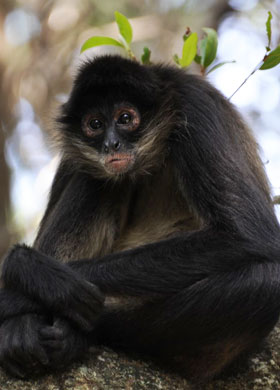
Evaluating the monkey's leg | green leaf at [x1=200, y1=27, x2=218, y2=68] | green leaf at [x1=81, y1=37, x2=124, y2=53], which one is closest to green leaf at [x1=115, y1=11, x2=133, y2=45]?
green leaf at [x1=81, y1=37, x2=124, y2=53]

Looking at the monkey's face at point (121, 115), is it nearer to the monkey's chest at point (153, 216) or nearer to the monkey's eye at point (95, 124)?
the monkey's eye at point (95, 124)

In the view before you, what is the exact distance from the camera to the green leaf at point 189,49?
5.63 metres

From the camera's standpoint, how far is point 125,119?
5457mm

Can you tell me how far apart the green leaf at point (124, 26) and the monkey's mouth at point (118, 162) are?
130 centimetres

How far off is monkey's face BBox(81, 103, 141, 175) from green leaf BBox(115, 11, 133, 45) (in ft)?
2.75

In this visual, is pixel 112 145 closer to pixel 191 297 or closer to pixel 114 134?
pixel 114 134

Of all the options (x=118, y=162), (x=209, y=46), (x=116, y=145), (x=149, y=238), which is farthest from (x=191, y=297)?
(x=209, y=46)

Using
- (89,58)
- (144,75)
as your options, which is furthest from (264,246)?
(89,58)

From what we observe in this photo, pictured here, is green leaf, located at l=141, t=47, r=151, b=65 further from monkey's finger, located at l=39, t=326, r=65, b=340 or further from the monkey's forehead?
monkey's finger, located at l=39, t=326, r=65, b=340

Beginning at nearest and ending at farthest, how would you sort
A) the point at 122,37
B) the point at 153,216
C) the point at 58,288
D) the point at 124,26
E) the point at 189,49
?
the point at 58,288
the point at 153,216
the point at 189,49
the point at 124,26
the point at 122,37

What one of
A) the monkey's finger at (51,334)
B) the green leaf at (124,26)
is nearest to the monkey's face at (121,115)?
the green leaf at (124,26)

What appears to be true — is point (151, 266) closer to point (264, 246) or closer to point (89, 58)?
point (264, 246)

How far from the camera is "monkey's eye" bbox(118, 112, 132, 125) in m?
5.44

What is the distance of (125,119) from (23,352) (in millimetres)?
2285
